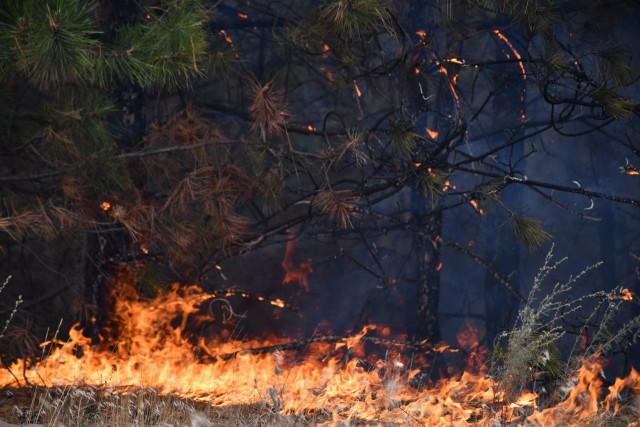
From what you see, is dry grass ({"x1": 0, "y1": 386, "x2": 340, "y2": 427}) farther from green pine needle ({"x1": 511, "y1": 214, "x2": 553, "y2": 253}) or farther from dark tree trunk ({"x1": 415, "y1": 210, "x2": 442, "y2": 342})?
dark tree trunk ({"x1": 415, "y1": 210, "x2": 442, "y2": 342})

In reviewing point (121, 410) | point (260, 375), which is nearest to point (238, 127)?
point (260, 375)

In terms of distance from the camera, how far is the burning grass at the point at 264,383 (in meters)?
2.86

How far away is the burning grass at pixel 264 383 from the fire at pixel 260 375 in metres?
0.01

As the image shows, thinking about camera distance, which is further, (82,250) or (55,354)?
(82,250)

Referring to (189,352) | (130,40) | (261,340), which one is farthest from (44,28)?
(261,340)

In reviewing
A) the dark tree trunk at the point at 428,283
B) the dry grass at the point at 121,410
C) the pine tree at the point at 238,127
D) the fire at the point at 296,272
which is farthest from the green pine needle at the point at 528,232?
the fire at the point at 296,272

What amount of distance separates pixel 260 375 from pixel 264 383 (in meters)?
0.23

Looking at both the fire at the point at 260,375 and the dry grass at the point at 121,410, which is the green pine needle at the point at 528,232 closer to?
the fire at the point at 260,375

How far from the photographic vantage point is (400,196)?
18.8 ft

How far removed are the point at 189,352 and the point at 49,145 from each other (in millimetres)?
1683

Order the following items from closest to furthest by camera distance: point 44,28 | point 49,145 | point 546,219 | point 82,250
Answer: point 44,28 → point 49,145 → point 82,250 → point 546,219

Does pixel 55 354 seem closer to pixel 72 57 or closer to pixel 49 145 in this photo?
pixel 49 145

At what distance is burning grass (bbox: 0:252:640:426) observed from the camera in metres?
2.86

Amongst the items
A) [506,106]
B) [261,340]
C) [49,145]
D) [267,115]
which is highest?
[506,106]
